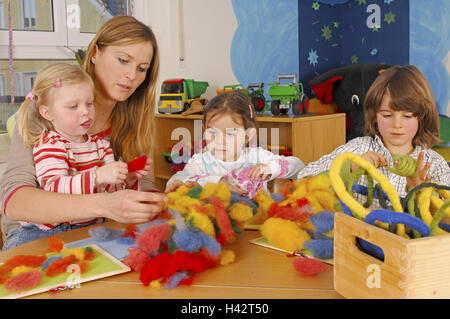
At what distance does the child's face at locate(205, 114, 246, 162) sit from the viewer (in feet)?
5.41

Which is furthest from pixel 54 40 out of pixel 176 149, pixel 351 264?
pixel 351 264

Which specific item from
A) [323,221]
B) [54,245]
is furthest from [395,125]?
[54,245]

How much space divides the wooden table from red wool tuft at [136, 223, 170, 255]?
0.05m

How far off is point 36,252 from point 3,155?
2.06 meters

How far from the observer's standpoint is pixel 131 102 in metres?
1.56

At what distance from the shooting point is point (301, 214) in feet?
3.23

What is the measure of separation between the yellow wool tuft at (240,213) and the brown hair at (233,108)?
744 mm

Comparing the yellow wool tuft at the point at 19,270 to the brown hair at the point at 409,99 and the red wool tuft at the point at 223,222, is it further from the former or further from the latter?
the brown hair at the point at 409,99

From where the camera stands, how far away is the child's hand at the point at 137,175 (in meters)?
1.25

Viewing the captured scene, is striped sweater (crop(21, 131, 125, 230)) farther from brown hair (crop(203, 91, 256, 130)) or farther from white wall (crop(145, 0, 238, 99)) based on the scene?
white wall (crop(145, 0, 238, 99))

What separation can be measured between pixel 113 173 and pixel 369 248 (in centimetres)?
67

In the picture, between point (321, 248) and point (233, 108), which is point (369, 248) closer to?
point (321, 248)

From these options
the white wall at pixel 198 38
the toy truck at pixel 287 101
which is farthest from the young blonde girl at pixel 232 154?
the white wall at pixel 198 38

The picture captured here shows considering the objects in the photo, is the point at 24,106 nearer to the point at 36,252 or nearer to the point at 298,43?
the point at 36,252
